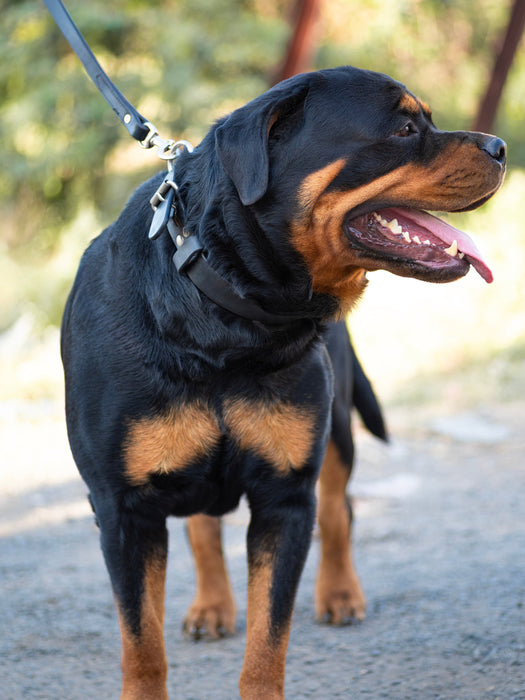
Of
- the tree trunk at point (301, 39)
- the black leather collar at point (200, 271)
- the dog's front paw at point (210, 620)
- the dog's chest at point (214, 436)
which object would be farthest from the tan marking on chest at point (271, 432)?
the tree trunk at point (301, 39)

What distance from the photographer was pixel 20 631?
12.3 feet

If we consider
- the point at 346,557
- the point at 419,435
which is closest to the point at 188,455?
→ the point at 346,557

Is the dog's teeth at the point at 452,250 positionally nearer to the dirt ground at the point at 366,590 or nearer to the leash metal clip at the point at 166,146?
the leash metal clip at the point at 166,146

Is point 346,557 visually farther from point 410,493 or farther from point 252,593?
point 410,493

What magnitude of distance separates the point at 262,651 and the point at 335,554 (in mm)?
1261

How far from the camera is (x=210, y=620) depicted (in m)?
3.81

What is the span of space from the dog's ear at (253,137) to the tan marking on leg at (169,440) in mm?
727

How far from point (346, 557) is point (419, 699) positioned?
1062 mm

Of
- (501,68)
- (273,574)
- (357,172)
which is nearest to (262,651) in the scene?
(273,574)

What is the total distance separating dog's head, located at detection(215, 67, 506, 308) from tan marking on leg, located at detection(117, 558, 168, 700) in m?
1.18

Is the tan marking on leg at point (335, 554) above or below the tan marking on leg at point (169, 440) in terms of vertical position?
below

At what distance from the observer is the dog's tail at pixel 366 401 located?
447 cm

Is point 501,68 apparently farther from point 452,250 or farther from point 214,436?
point 214,436

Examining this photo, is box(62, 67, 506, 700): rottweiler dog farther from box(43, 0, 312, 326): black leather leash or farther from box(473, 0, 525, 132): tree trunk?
box(473, 0, 525, 132): tree trunk
